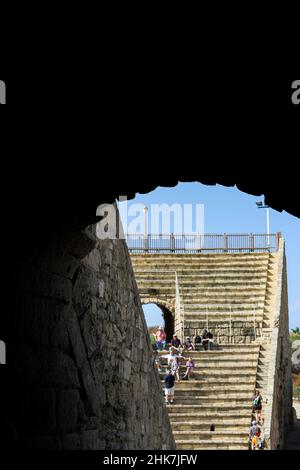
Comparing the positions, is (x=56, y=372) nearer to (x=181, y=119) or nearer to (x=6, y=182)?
(x=6, y=182)

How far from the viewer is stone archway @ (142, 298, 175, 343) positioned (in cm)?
2656

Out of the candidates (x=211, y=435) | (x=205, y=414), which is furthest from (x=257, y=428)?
(x=205, y=414)

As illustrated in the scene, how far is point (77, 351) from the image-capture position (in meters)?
6.94

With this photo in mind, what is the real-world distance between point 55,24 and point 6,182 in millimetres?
1496

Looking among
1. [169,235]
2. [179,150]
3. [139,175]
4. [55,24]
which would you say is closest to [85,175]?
[139,175]

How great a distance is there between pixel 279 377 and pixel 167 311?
21.8ft

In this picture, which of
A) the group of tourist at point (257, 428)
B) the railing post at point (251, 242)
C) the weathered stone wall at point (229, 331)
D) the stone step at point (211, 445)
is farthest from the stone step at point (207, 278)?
the stone step at point (211, 445)

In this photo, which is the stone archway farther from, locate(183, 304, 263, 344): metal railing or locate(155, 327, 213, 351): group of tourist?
locate(155, 327, 213, 351): group of tourist

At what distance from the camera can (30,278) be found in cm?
607

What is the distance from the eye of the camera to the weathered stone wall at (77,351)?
586 centimetres

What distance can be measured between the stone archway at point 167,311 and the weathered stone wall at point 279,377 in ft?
12.2

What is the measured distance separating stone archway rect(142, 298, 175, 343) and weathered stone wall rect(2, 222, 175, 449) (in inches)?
669

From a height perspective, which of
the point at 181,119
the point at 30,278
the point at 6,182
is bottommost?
the point at 30,278

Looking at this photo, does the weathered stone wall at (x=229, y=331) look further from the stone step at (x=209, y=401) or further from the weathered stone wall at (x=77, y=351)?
the weathered stone wall at (x=77, y=351)
